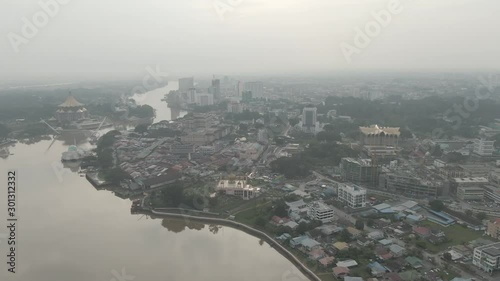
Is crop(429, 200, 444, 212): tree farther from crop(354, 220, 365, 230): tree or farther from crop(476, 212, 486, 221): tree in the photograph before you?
crop(354, 220, 365, 230): tree

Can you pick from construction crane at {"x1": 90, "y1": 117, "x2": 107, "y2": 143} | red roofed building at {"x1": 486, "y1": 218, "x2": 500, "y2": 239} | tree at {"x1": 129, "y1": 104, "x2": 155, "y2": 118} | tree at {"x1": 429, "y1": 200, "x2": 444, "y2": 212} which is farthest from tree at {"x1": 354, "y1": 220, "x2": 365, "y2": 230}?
tree at {"x1": 129, "y1": 104, "x2": 155, "y2": 118}

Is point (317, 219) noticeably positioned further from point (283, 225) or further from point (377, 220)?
point (377, 220)

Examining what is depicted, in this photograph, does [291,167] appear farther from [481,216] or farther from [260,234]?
[481,216]

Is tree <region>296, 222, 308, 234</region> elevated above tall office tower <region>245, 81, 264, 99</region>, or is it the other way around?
tall office tower <region>245, 81, 264, 99</region>

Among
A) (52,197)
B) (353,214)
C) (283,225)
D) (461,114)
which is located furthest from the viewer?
(461,114)

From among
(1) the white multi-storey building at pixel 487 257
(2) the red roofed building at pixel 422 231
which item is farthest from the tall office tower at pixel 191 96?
(1) the white multi-storey building at pixel 487 257

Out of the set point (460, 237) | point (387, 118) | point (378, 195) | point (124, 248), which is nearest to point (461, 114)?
point (387, 118)

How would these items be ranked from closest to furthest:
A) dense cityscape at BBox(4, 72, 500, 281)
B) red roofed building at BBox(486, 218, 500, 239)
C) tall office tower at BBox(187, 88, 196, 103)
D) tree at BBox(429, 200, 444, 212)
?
dense cityscape at BBox(4, 72, 500, 281), red roofed building at BBox(486, 218, 500, 239), tree at BBox(429, 200, 444, 212), tall office tower at BBox(187, 88, 196, 103)
